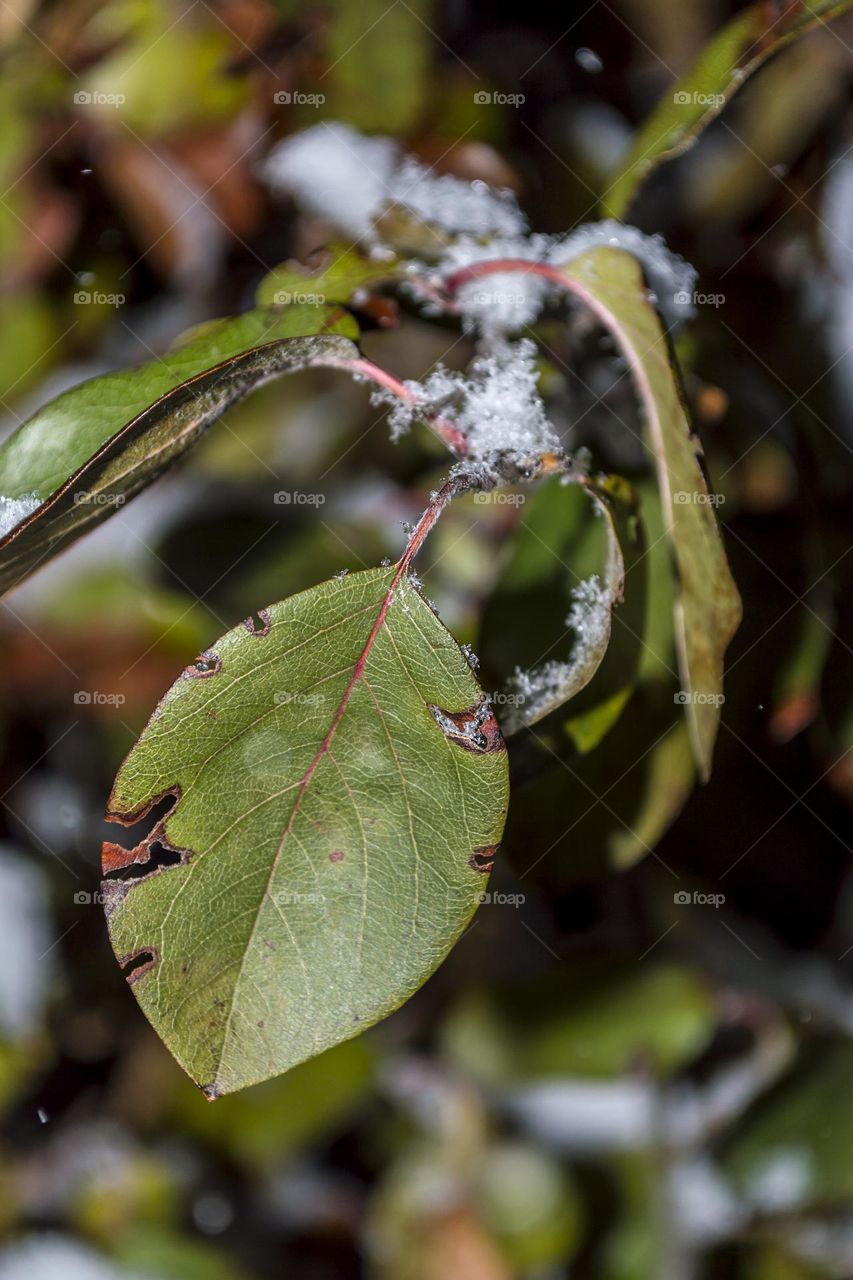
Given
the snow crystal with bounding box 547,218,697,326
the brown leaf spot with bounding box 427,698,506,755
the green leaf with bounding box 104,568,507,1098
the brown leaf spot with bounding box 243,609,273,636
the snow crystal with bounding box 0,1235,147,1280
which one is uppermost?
the snow crystal with bounding box 547,218,697,326

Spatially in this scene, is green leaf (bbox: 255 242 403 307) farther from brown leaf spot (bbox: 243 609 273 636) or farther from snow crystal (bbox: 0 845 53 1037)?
snow crystal (bbox: 0 845 53 1037)

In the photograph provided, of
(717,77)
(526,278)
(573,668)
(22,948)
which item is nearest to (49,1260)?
(22,948)

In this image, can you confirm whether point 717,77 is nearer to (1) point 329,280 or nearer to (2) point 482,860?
(1) point 329,280

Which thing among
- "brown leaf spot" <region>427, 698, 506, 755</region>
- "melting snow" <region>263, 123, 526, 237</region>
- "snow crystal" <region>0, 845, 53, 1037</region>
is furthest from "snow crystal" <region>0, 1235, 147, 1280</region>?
"melting snow" <region>263, 123, 526, 237</region>

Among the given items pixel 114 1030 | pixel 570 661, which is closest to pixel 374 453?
pixel 570 661

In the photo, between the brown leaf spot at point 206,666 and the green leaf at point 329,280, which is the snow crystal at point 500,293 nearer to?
the green leaf at point 329,280

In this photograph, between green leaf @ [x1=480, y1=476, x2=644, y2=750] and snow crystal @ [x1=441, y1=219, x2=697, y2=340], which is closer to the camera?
green leaf @ [x1=480, y1=476, x2=644, y2=750]

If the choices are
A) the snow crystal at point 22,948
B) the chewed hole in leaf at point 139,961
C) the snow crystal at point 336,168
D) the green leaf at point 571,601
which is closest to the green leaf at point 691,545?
the green leaf at point 571,601
